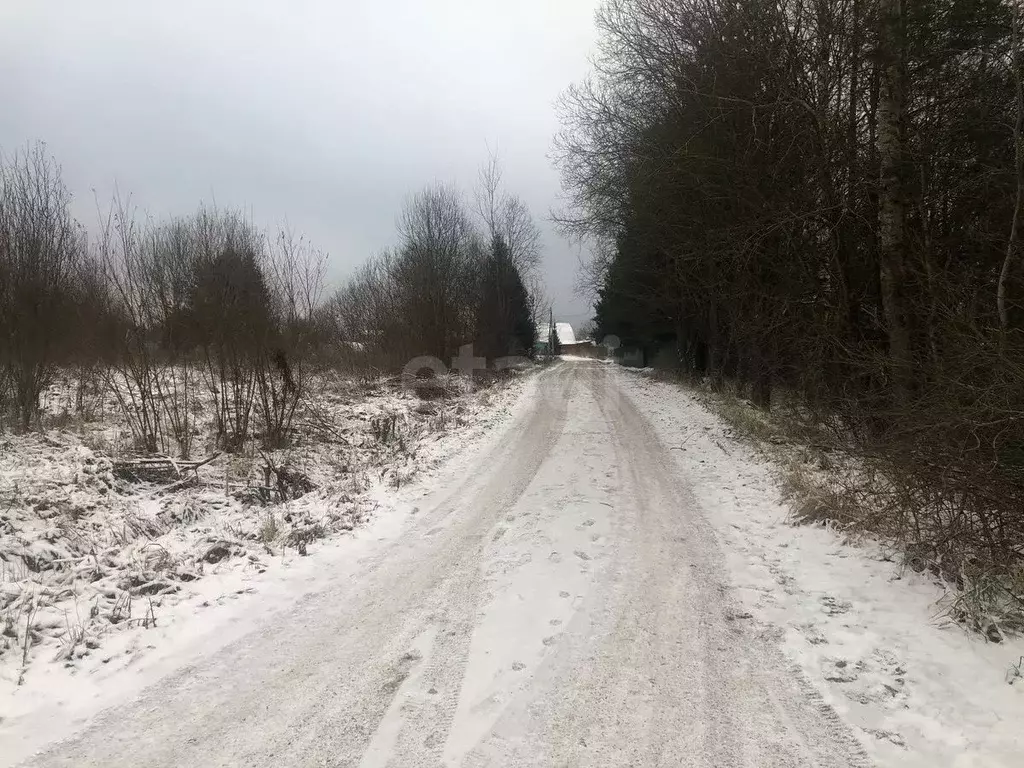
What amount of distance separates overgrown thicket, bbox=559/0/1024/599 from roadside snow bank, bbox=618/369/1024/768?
1.75ft

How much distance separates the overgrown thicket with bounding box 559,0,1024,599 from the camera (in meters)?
4.30

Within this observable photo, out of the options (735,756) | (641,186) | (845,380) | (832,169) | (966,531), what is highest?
(641,186)

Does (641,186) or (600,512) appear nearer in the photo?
(600,512)

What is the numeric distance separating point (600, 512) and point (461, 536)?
1.65 metres

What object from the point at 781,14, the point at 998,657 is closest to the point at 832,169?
the point at 781,14

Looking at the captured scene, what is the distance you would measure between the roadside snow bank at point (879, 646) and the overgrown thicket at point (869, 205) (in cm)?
53

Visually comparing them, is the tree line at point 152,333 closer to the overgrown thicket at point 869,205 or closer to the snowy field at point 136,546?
the snowy field at point 136,546

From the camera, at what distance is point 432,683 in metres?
3.16

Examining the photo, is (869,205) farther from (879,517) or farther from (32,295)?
(32,295)

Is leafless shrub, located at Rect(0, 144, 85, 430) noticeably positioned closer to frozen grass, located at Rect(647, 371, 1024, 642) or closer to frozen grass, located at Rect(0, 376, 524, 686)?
frozen grass, located at Rect(0, 376, 524, 686)

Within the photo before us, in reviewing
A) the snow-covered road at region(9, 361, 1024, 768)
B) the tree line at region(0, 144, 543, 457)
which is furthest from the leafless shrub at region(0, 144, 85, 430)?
the snow-covered road at region(9, 361, 1024, 768)

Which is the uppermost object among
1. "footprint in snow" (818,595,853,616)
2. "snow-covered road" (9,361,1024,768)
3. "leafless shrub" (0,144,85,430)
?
"leafless shrub" (0,144,85,430)

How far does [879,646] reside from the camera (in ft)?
11.4

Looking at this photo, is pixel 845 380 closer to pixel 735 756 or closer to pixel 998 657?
pixel 998 657
